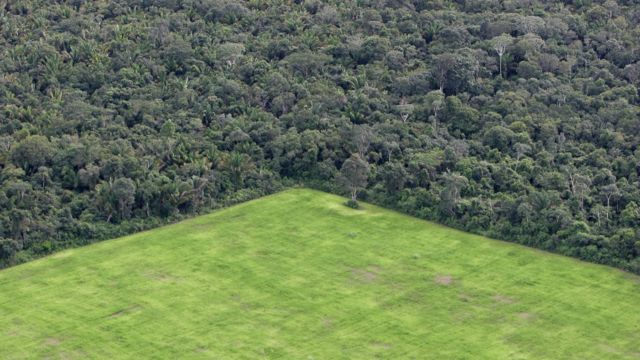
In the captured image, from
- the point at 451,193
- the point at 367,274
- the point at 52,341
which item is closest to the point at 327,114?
the point at 451,193

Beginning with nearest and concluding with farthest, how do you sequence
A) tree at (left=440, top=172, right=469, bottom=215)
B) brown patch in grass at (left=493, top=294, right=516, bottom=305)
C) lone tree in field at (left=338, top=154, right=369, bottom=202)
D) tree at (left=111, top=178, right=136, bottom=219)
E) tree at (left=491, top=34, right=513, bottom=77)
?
brown patch in grass at (left=493, top=294, right=516, bottom=305) < tree at (left=111, top=178, right=136, bottom=219) < tree at (left=440, top=172, right=469, bottom=215) < lone tree in field at (left=338, top=154, right=369, bottom=202) < tree at (left=491, top=34, right=513, bottom=77)

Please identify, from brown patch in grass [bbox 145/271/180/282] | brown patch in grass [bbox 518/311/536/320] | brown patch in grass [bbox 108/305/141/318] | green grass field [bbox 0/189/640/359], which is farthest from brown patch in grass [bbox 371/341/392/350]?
brown patch in grass [bbox 108/305/141/318]

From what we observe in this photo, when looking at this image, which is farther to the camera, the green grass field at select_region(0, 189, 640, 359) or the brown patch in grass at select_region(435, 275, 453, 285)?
the brown patch in grass at select_region(435, 275, 453, 285)

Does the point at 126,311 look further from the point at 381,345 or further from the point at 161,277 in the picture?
the point at 381,345

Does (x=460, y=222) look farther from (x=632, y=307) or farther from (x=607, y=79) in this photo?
(x=607, y=79)

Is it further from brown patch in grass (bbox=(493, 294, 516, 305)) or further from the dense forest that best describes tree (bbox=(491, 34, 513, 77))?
brown patch in grass (bbox=(493, 294, 516, 305))

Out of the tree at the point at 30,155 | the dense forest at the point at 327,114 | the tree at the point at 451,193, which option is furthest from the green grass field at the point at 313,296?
the tree at the point at 30,155
